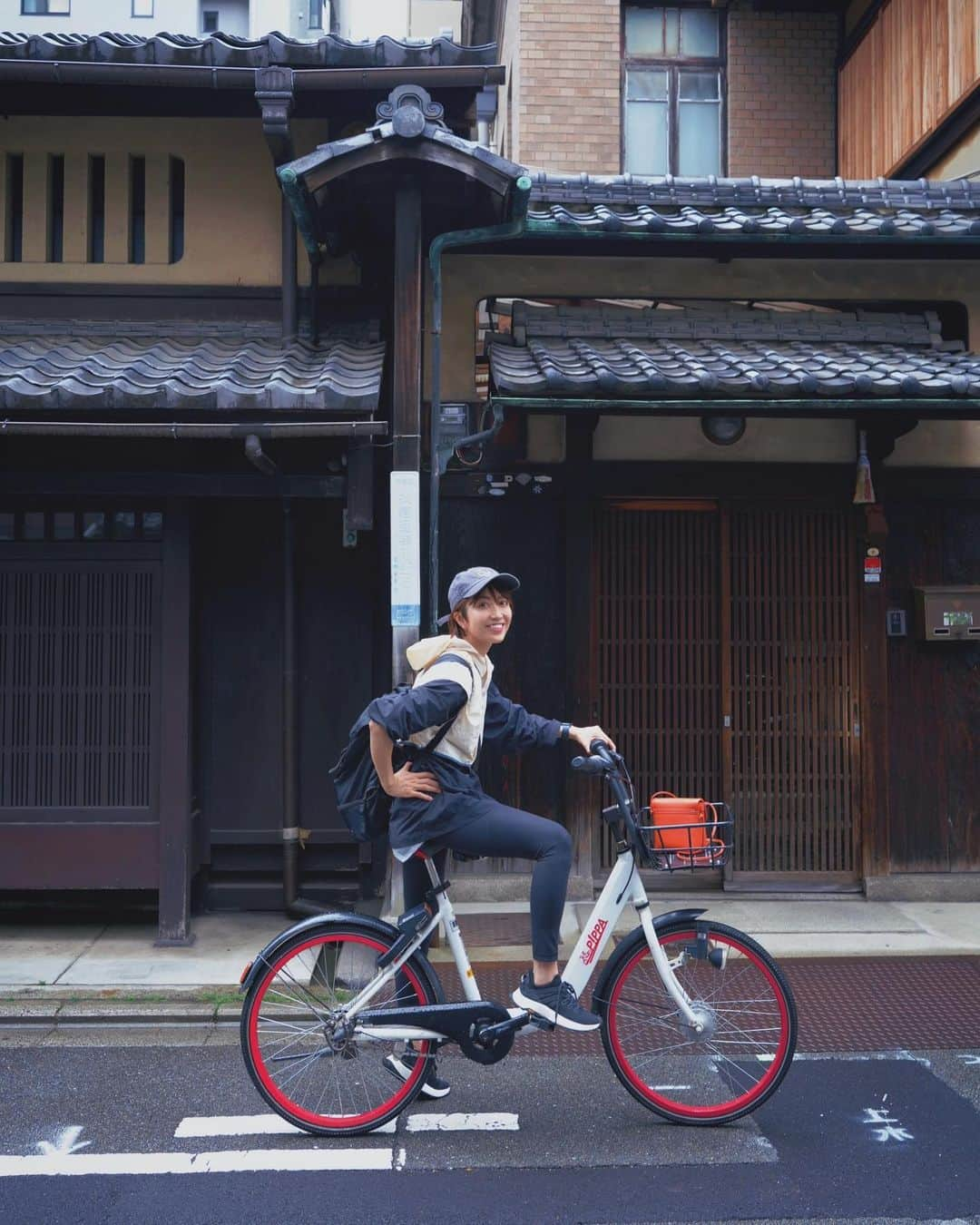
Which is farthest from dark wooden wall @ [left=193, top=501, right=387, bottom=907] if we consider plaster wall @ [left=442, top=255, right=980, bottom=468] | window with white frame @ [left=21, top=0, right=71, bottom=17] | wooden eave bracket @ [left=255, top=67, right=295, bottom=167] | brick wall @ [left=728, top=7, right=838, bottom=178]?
window with white frame @ [left=21, top=0, right=71, bottom=17]

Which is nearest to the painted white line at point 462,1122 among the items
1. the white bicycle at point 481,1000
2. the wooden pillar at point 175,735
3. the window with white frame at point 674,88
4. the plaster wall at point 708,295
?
the white bicycle at point 481,1000

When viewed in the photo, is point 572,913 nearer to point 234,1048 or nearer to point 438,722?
point 234,1048

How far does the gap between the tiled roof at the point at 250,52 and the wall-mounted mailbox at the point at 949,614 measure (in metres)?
4.68

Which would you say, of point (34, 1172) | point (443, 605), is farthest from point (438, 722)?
point (443, 605)

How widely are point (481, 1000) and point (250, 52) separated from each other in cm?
594

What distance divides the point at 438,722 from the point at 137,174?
5.82m

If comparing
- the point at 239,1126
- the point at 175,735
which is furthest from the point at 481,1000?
the point at 175,735

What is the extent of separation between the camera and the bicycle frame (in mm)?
4352

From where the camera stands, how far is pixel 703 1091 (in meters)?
4.66

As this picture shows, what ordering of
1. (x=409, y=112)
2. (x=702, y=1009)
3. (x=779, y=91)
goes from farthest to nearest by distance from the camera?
(x=779, y=91)
(x=409, y=112)
(x=702, y=1009)

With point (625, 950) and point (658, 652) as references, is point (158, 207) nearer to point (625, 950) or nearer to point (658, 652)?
point (658, 652)

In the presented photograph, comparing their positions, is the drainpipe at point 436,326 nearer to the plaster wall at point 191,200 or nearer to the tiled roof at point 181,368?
the tiled roof at point 181,368

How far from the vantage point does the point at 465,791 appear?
14.6ft

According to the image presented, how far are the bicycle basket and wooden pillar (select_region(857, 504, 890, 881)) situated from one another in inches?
160
